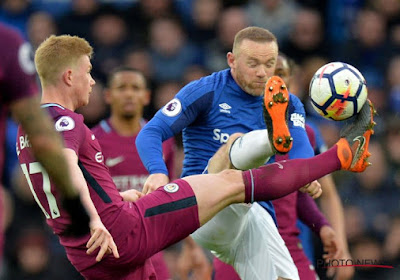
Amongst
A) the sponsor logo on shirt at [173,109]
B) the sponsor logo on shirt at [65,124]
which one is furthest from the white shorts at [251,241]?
the sponsor logo on shirt at [65,124]

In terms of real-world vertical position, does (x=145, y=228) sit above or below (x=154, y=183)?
below

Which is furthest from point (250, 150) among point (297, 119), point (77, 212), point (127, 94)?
point (127, 94)

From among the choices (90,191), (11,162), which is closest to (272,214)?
(90,191)

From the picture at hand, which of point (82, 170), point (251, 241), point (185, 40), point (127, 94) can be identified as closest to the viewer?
point (82, 170)

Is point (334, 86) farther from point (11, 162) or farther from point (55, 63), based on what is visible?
point (11, 162)

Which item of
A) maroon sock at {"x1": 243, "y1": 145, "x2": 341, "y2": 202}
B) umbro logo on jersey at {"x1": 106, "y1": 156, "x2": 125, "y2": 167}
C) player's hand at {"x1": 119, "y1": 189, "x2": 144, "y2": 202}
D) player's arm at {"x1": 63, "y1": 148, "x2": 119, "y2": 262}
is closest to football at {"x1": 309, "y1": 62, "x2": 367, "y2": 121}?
maroon sock at {"x1": 243, "y1": 145, "x2": 341, "y2": 202}

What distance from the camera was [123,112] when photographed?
731cm

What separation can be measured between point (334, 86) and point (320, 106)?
172 mm

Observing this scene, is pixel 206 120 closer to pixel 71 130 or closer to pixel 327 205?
pixel 71 130

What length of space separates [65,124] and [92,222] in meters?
0.64

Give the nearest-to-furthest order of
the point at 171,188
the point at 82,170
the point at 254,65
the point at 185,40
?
the point at 82,170 → the point at 171,188 → the point at 254,65 → the point at 185,40

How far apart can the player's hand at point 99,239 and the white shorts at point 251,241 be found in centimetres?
120

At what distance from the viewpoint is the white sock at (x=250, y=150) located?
490 cm

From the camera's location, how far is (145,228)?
4715mm
